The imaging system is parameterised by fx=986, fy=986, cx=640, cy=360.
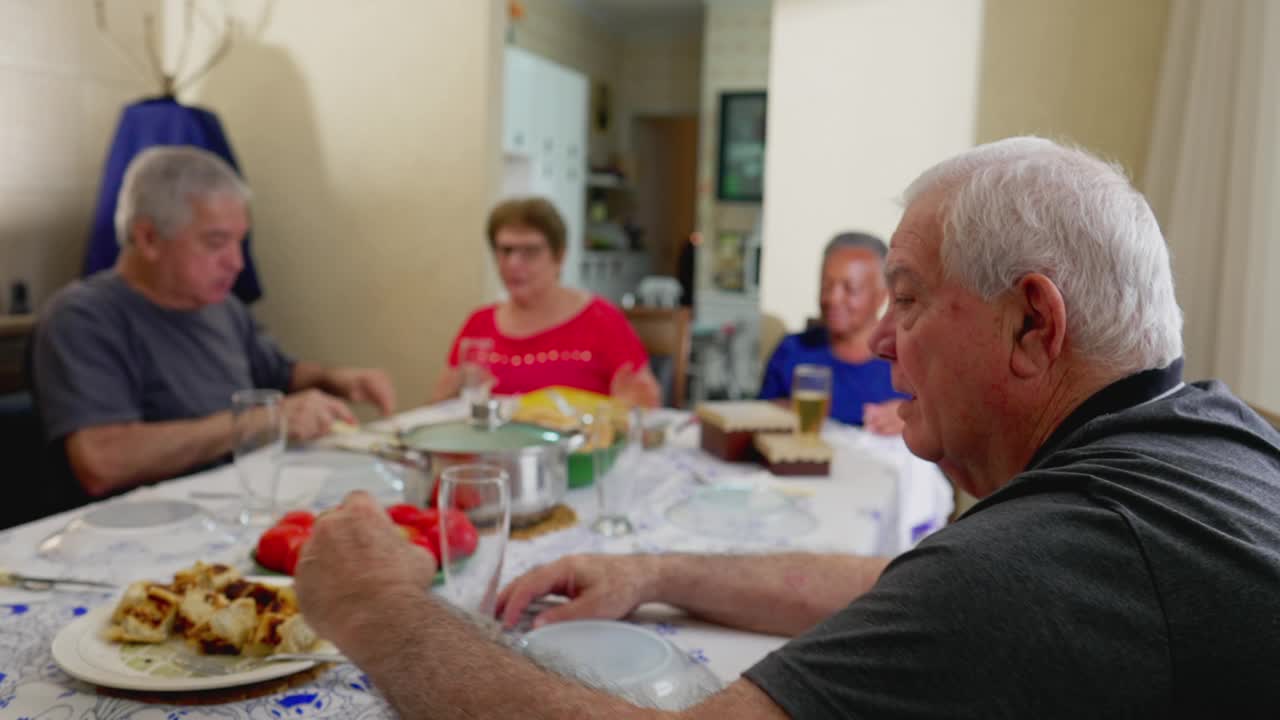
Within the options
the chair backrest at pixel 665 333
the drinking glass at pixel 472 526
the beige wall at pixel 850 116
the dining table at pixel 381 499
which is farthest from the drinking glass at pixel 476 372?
the beige wall at pixel 850 116

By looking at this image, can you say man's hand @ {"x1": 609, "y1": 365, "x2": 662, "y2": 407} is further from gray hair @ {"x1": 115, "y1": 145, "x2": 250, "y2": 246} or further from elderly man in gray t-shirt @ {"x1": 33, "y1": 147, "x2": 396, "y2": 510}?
gray hair @ {"x1": 115, "y1": 145, "x2": 250, "y2": 246}

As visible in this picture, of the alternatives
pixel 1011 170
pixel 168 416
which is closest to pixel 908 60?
pixel 168 416

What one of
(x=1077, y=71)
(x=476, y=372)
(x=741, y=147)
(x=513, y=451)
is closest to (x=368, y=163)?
(x=476, y=372)

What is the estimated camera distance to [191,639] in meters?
1.00

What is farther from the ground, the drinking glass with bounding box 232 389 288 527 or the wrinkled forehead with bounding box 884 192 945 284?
the wrinkled forehead with bounding box 884 192 945 284

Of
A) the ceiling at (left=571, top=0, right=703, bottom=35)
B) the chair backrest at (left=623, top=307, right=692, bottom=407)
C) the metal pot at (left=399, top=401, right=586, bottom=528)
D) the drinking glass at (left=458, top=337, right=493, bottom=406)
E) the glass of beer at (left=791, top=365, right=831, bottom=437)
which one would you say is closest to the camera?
the metal pot at (left=399, top=401, right=586, bottom=528)

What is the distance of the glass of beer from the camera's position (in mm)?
2199

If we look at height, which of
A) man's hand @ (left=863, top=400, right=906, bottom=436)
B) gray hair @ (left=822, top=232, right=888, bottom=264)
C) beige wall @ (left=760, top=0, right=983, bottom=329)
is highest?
beige wall @ (left=760, top=0, right=983, bottom=329)

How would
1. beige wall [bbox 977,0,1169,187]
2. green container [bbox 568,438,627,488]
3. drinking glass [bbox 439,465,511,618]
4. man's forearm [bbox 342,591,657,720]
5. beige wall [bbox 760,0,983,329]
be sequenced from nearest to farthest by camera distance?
man's forearm [bbox 342,591,657,720] → drinking glass [bbox 439,465,511,618] → green container [bbox 568,438,627,488] → beige wall [bbox 977,0,1169,187] → beige wall [bbox 760,0,983,329]

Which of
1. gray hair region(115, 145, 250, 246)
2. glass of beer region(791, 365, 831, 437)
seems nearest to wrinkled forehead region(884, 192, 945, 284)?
glass of beer region(791, 365, 831, 437)

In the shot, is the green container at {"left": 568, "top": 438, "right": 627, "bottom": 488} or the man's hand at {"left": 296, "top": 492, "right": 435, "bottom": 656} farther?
the green container at {"left": 568, "top": 438, "right": 627, "bottom": 488}

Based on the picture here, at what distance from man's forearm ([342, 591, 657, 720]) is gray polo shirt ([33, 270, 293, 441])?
147 cm

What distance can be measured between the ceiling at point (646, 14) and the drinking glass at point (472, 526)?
7.06m

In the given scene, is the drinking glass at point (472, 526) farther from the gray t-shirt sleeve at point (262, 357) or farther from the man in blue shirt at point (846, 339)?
the gray t-shirt sleeve at point (262, 357)
